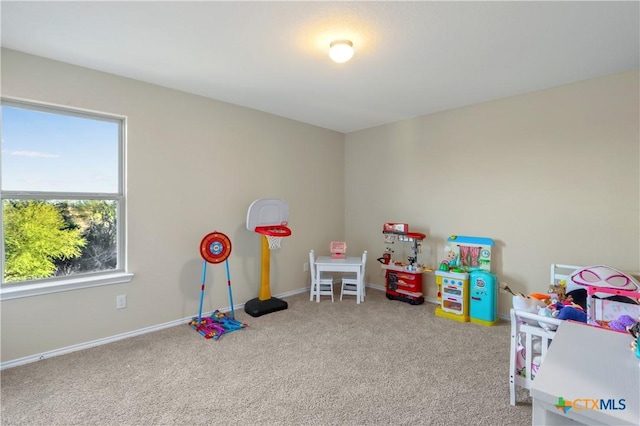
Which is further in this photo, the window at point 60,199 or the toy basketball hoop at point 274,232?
the toy basketball hoop at point 274,232

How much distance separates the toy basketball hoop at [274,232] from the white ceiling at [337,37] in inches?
58.8

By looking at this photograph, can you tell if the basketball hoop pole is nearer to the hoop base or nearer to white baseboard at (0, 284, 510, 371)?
the hoop base

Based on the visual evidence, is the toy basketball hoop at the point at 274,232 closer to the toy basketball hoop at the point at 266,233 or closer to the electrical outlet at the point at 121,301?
the toy basketball hoop at the point at 266,233

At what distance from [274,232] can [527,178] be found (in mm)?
2808

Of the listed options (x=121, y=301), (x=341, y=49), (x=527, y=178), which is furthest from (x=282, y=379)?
(x=527, y=178)

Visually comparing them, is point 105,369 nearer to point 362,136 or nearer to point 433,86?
point 433,86

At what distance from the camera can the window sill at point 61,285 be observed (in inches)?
96.2

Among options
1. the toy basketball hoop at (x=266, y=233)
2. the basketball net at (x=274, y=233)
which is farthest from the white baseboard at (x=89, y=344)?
the basketball net at (x=274, y=233)

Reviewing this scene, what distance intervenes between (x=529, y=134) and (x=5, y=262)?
494 centimetres

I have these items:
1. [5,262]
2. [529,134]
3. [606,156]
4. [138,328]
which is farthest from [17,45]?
[606,156]

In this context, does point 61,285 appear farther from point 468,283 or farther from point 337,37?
point 468,283

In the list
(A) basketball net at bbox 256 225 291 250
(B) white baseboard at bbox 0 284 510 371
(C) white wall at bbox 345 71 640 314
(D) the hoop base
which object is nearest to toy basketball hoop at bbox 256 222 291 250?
(A) basketball net at bbox 256 225 291 250

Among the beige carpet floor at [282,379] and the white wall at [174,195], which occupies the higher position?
the white wall at [174,195]

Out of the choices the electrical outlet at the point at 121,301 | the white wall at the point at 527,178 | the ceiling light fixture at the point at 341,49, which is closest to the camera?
the ceiling light fixture at the point at 341,49
